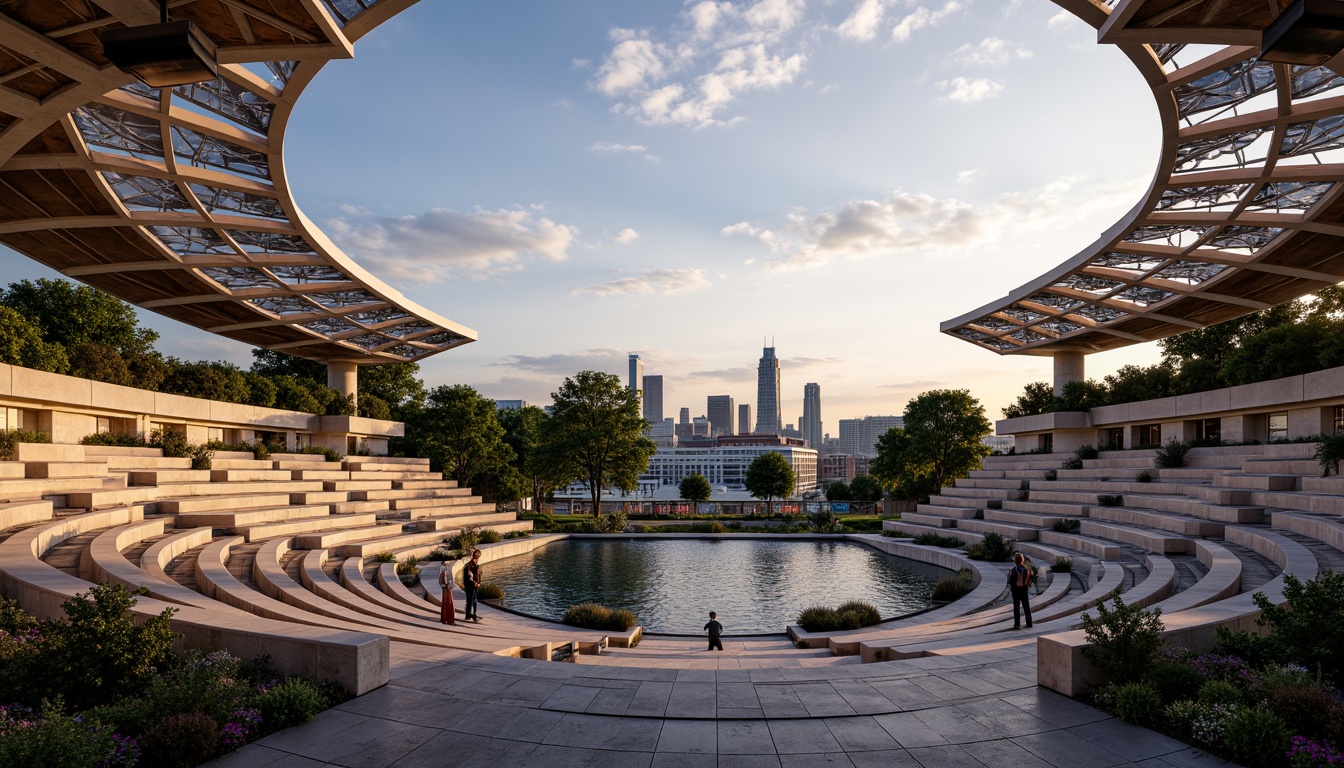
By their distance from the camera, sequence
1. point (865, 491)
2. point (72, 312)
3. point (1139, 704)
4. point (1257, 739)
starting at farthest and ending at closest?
1. point (865, 491)
2. point (72, 312)
3. point (1139, 704)
4. point (1257, 739)

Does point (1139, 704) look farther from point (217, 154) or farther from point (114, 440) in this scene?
point (114, 440)

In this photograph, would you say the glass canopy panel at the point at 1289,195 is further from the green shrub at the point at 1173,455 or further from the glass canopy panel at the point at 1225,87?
the green shrub at the point at 1173,455

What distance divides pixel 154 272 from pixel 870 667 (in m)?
32.6

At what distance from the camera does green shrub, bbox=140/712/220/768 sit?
22.3 feet

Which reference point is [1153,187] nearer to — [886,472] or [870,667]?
[870,667]

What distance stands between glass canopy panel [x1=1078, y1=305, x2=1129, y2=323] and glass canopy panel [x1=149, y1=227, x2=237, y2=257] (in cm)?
4400

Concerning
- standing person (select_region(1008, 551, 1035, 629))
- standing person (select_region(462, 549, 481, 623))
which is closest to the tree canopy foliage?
standing person (select_region(1008, 551, 1035, 629))

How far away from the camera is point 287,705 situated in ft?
26.2

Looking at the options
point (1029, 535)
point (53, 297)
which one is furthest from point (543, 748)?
point (53, 297)

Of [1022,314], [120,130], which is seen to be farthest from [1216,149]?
[120,130]

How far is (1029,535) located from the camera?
2958cm

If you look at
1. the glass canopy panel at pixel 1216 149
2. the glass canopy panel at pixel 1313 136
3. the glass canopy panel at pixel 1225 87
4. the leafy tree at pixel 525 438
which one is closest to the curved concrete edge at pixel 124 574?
the glass canopy panel at pixel 1225 87

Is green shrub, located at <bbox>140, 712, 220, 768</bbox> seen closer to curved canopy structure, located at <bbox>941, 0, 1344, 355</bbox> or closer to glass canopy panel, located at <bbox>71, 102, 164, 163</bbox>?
glass canopy panel, located at <bbox>71, 102, 164, 163</bbox>

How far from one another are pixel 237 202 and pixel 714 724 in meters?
24.7
